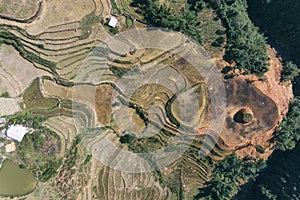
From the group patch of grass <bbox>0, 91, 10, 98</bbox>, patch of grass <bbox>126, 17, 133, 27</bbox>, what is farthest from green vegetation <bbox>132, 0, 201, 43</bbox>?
patch of grass <bbox>0, 91, 10, 98</bbox>

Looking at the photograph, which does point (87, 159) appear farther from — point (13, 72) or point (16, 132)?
point (13, 72)

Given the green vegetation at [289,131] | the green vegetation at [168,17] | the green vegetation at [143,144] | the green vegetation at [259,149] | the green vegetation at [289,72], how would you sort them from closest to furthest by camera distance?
the green vegetation at [143,144] → the green vegetation at [168,17] → the green vegetation at [259,149] → the green vegetation at [289,131] → the green vegetation at [289,72]

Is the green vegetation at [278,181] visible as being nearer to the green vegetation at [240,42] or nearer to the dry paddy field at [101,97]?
the dry paddy field at [101,97]

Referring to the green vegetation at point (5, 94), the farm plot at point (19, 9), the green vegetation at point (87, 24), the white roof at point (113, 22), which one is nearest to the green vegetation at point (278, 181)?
the white roof at point (113, 22)

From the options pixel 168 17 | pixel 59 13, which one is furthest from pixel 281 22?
pixel 59 13

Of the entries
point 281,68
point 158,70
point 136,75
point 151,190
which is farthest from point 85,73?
point 281,68
